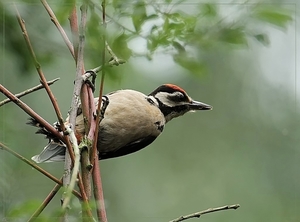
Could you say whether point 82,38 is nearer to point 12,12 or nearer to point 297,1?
point 12,12

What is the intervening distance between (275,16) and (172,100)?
1.64 m

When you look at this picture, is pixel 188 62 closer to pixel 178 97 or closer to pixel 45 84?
pixel 45 84

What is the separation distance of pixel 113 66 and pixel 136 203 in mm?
6807

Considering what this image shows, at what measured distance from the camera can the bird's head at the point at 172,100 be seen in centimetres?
318

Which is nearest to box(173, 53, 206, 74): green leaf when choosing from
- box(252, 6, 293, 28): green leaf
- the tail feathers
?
box(252, 6, 293, 28): green leaf

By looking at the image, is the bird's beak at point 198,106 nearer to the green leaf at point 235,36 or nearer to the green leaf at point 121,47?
the green leaf at point 235,36

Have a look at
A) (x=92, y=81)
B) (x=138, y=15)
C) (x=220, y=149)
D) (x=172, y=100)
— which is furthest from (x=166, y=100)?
(x=220, y=149)

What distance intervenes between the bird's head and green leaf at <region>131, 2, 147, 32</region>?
1.51 m

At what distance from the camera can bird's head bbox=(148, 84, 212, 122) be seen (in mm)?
3176

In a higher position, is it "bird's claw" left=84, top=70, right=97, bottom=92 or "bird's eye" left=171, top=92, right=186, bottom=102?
"bird's eye" left=171, top=92, right=186, bottom=102

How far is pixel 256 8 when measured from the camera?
1647 mm

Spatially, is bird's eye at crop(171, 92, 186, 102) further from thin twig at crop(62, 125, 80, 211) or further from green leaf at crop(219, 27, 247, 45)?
thin twig at crop(62, 125, 80, 211)

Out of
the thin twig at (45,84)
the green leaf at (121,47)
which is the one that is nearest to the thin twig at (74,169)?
the thin twig at (45,84)

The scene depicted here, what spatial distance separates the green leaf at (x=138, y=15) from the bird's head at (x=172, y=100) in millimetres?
1515
